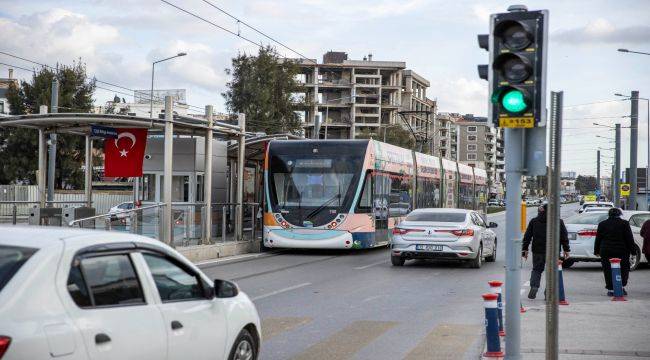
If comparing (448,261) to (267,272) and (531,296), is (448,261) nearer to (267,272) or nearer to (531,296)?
(267,272)

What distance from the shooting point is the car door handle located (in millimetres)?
5133

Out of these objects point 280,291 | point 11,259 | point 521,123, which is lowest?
point 280,291

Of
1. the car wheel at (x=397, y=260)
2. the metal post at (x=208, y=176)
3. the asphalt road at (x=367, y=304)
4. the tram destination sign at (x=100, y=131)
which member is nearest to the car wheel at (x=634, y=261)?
the asphalt road at (x=367, y=304)

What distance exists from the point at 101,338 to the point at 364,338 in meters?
5.71

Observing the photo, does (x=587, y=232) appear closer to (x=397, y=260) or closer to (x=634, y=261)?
(x=634, y=261)

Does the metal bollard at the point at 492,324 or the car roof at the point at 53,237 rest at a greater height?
the car roof at the point at 53,237

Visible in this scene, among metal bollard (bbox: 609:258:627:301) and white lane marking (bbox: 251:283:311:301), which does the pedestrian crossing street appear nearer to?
white lane marking (bbox: 251:283:311:301)

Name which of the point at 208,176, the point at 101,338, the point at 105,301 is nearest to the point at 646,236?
the point at 208,176

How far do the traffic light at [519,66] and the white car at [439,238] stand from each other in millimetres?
12622

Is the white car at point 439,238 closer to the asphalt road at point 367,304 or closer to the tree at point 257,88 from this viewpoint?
the asphalt road at point 367,304

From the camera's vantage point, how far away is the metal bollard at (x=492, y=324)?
9047 mm

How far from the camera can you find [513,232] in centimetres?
802

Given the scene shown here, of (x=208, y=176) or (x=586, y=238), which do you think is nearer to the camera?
(x=586, y=238)

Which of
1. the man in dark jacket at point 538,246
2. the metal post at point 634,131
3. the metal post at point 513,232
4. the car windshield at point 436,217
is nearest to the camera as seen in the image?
the metal post at point 513,232
